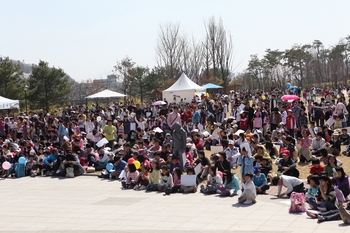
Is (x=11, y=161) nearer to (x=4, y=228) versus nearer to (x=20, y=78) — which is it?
(x=4, y=228)

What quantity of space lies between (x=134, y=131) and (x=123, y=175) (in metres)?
4.81

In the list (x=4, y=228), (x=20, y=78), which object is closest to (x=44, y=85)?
(x=20, y=78)

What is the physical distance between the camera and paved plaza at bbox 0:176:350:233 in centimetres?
973

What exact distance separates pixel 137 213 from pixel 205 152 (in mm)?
7594

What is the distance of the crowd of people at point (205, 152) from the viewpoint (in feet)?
38.3

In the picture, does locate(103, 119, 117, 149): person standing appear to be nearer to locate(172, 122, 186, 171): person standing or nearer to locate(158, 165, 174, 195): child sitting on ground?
locate(172, 122, 186, 171): person standing

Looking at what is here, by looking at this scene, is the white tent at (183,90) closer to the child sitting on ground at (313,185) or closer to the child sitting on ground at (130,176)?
the child sitting on ground at (130,176)

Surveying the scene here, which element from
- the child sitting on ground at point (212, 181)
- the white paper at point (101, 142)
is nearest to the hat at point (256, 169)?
the child sitting on ground at point (212, 181)

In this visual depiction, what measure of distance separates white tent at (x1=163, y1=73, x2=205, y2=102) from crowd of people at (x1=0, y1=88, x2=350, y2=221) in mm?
9878

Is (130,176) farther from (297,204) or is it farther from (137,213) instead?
(297,204)

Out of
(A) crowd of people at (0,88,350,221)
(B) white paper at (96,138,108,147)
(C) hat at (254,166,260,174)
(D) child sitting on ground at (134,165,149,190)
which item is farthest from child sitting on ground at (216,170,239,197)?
(B) white paper at (96,138,108,147)

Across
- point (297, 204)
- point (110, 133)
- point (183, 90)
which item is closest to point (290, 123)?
point (110, 133)

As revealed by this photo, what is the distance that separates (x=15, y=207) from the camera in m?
12.7

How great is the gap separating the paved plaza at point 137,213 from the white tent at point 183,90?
822 inches
